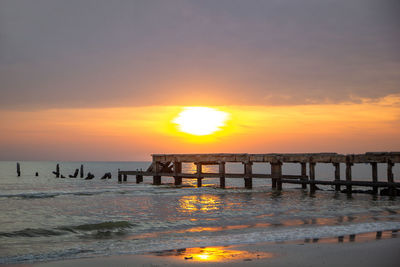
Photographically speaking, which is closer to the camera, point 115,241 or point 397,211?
point 115,241

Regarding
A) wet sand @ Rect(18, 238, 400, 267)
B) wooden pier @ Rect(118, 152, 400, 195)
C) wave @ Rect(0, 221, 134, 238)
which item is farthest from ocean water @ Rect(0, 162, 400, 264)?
wooden pier @ Rect(118, 152, 400, 195)

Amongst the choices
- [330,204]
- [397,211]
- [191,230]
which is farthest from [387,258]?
[330,204]

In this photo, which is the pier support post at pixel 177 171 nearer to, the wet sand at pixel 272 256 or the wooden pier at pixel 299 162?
the wooden pier at pixel 299 162

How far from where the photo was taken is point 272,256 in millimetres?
10922

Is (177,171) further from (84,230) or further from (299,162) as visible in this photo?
(84,230)

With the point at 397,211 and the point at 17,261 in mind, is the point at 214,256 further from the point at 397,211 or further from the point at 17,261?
the point at 397,211

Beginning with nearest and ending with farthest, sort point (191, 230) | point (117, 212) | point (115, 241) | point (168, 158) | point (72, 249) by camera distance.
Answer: point (72, 249)
point (115, 241)
point (191, 230)
point (117, 212)
point (168, 158)

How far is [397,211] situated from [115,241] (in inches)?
590

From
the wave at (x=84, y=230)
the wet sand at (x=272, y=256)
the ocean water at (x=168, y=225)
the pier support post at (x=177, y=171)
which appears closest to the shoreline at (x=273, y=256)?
the wet sand at (x=272, y=256)

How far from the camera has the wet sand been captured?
10.2 meters

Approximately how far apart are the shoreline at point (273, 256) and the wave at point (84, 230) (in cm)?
508

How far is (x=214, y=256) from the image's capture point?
36.5ft

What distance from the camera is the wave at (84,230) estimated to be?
16.2m

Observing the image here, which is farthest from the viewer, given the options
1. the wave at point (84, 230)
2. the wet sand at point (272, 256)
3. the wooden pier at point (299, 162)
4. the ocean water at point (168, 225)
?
the wooden pier at point (299, 162)
